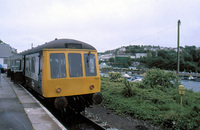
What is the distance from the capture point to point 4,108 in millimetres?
7023

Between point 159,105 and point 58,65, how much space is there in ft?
15.6

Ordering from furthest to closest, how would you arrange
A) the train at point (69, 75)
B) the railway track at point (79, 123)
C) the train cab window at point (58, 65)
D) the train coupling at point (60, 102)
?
the train cab window at point (58, 65)
the train at point (69, 75)
the railway track at point (79, 123)
the train coupling at point (60, 102)

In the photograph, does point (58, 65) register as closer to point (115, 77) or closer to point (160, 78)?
point (160, 78)

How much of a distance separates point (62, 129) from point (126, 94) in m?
5.94

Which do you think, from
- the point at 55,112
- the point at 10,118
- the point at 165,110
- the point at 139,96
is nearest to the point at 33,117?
the point at 10,118

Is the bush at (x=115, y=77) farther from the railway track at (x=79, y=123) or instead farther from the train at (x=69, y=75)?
the train at (x=69, y=75)

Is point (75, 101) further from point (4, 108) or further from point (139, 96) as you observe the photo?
point (139, 96)

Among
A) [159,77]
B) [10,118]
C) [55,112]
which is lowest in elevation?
[55,112]

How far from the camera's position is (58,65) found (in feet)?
21.7

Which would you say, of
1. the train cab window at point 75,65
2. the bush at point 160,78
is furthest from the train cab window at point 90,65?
the bush at point 160,78

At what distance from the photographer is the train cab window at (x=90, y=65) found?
A: 707 centimetres

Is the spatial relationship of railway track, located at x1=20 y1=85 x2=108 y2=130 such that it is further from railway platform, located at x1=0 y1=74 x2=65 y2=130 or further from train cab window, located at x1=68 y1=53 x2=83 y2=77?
train cab window, located at x1=68 y1=53 x2=83 y2=77

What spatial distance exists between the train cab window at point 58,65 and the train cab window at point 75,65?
0.26 m

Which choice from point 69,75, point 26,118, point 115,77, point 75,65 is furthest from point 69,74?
point 115,77
